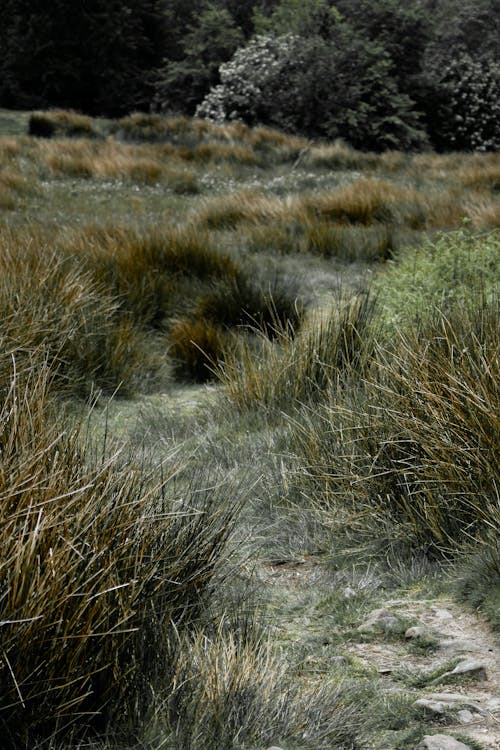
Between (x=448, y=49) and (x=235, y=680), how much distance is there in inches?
1184

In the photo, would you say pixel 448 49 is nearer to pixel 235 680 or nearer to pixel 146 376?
pixel 146 376

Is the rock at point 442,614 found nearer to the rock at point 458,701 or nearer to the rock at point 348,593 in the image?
the rock at point 348,593

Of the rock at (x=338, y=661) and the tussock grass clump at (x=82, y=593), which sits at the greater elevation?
the tussock grass clump at (x=82, y=593)

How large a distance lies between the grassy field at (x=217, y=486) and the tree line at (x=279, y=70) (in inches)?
735

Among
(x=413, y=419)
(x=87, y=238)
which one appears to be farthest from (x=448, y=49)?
(x=413, y=419)

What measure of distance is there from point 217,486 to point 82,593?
0.78m

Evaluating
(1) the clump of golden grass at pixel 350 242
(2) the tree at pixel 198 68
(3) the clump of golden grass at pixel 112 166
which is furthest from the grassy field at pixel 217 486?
(2) the tree at pixel 198 68

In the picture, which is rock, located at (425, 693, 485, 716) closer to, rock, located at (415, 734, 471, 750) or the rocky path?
Answer: the rocky path

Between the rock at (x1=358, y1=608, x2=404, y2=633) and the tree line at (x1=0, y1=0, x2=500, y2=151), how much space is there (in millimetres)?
22014

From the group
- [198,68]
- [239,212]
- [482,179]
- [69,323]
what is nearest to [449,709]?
[69,323]

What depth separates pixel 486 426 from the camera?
277 cm

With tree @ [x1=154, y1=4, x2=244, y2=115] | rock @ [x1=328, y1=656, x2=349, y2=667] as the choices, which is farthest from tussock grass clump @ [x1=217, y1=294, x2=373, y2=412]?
tree @ [x1=154, y1=4, x2=244, y2=115]

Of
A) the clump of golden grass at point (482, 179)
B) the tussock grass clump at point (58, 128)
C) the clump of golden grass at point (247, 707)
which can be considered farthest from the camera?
the tussock grass clump at point (58, 128)

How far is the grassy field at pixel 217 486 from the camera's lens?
5.70 feet
